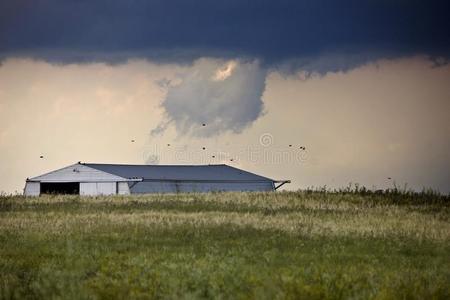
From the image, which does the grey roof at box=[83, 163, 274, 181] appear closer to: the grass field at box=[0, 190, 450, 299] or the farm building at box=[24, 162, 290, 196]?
the farm building at box=[24, 162, 290, 196]

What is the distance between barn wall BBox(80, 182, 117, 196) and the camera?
66.4m

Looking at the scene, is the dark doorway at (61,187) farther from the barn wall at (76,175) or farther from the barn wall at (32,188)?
the barn wall at (76,175)

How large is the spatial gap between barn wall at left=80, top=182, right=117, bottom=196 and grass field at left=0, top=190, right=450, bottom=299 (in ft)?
86.7

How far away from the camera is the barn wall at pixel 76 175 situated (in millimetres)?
67062

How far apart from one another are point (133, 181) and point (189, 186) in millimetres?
5640

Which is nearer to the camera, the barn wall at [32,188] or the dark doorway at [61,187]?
the barn wall at [32,188]

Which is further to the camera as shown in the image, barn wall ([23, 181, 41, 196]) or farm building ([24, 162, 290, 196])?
barn wall ([23, 181, 41, 196])

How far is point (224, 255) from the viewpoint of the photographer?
854 inches

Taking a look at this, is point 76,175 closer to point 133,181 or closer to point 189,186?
point 133,181

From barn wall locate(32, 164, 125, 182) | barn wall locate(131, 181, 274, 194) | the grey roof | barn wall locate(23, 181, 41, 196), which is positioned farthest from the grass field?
barn wall locate(23, 181, 41, 196)

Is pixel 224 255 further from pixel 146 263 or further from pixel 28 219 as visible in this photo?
pixel 28 219

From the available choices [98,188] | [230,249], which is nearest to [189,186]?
[98,188]

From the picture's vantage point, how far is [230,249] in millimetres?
23016

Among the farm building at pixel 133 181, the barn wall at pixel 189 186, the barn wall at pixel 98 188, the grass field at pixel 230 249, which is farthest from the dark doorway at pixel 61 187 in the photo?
the grass field at pixel 230 249
